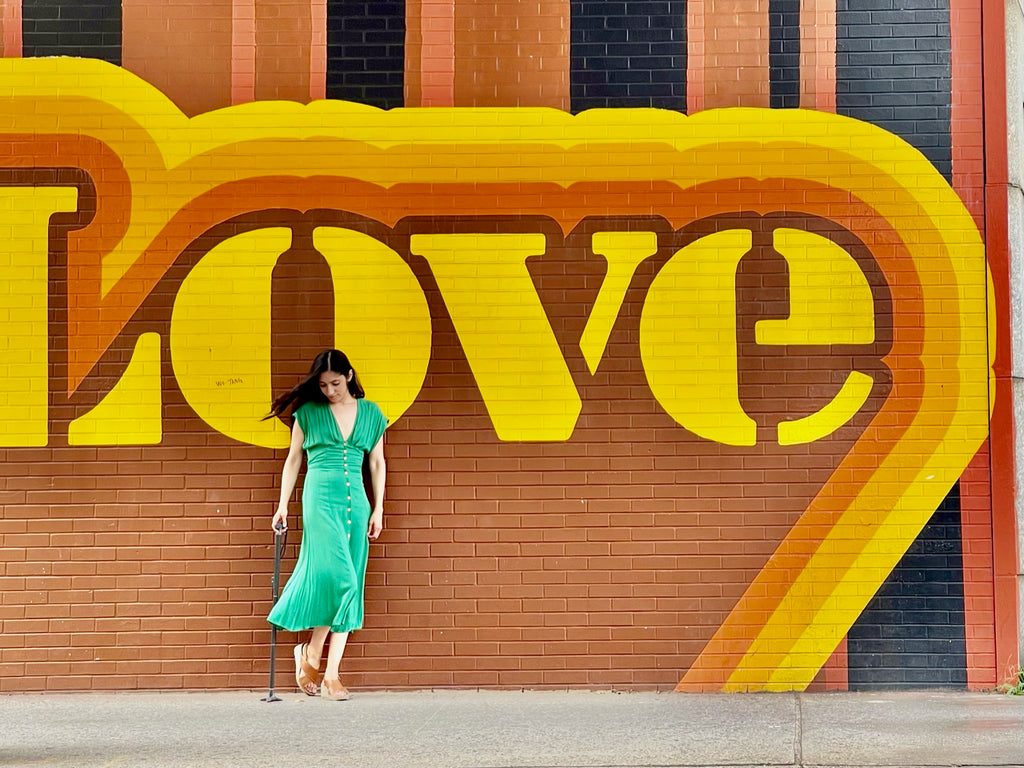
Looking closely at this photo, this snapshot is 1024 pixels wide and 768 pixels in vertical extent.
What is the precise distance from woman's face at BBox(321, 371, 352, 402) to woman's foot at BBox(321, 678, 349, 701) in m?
1.64

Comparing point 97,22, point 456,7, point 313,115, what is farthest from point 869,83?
point 97,22

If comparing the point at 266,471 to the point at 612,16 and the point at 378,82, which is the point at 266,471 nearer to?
the point at 378,82

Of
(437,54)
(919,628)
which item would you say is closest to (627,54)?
(437,54)

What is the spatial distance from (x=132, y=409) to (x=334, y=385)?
1.27 meters

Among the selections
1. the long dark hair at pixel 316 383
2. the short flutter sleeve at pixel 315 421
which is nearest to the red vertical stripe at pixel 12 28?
the long dark hair at pixel 316 383

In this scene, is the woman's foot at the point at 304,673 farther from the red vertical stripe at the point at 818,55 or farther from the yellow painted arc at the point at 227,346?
the red vertical stripe at the point at 818,55

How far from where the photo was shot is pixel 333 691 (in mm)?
7965

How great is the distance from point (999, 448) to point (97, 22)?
600 cm

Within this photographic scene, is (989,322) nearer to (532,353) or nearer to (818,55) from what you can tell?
(818,55)

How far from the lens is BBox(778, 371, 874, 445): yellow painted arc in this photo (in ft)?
26.8

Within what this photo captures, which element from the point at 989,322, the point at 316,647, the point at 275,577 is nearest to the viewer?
the point at 275,577

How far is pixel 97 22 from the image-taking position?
328 inches

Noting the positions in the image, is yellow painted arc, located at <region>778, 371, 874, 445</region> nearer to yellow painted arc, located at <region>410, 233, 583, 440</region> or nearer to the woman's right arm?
yellow painted arc, located at <region>410, 233, 583, 440</region>

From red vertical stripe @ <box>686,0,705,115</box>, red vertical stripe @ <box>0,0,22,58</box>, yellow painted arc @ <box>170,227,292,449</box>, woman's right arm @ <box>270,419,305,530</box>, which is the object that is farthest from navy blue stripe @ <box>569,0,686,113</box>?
red vertical stripe @ <box>0,0,22,58</box>
